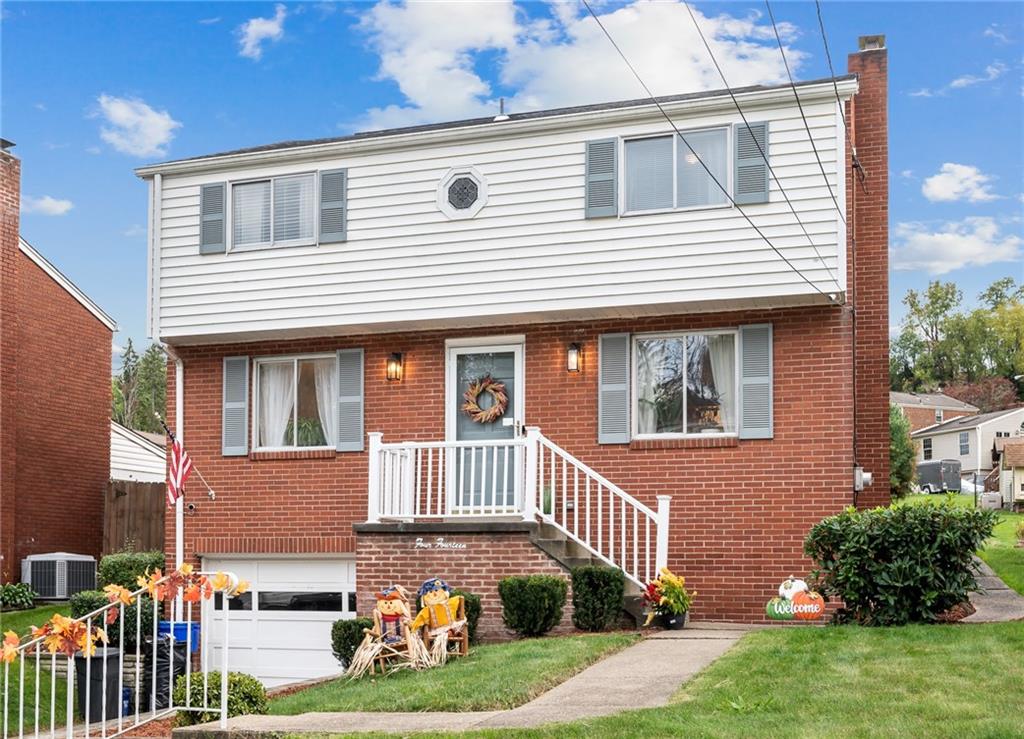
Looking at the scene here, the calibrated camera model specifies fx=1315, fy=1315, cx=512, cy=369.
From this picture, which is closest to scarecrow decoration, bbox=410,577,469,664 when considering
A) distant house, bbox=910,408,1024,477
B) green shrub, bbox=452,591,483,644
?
green shrub, bbox=452,591,483,644

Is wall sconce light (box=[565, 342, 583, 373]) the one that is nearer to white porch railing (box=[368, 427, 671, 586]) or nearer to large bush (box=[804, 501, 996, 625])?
white porch railing (box=[368, 427, 671, 586])

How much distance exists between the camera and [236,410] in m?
16.9

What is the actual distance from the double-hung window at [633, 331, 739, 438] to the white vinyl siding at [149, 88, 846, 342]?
49 cm

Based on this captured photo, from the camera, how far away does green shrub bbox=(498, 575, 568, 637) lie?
12.9 meters

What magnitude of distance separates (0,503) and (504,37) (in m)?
10.8

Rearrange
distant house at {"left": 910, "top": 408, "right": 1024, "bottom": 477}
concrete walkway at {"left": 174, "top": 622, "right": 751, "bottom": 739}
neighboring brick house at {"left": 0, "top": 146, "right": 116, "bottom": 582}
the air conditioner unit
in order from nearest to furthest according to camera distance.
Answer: concrete walkway at {"left": 174, "top": 622, "right": 751, "bottom": 739} → the air conditioner unit → neighboring brick house at {"left": 0, "top": 146, "right": 116, "bottom": 582} → distant house at {"left": 910, "top": 408, "right": 1024, "bottom": 477}

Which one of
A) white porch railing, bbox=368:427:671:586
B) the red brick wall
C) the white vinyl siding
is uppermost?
the white vinyl siding

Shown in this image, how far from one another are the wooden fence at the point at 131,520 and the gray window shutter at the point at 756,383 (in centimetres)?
1080

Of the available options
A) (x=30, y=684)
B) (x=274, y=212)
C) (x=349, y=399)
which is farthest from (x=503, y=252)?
(x=30, y=684)

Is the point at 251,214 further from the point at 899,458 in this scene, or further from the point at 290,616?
the point at 899,458

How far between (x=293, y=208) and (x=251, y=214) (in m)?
0.61

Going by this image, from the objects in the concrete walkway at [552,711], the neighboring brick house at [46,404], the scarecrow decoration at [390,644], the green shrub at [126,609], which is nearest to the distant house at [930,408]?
the neighboring brick house at [46,404]

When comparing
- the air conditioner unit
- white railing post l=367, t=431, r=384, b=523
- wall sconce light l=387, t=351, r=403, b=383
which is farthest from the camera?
the air conditioner unit

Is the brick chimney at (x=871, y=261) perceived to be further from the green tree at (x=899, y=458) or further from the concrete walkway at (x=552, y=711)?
the green tree at (x=899, y=458)
